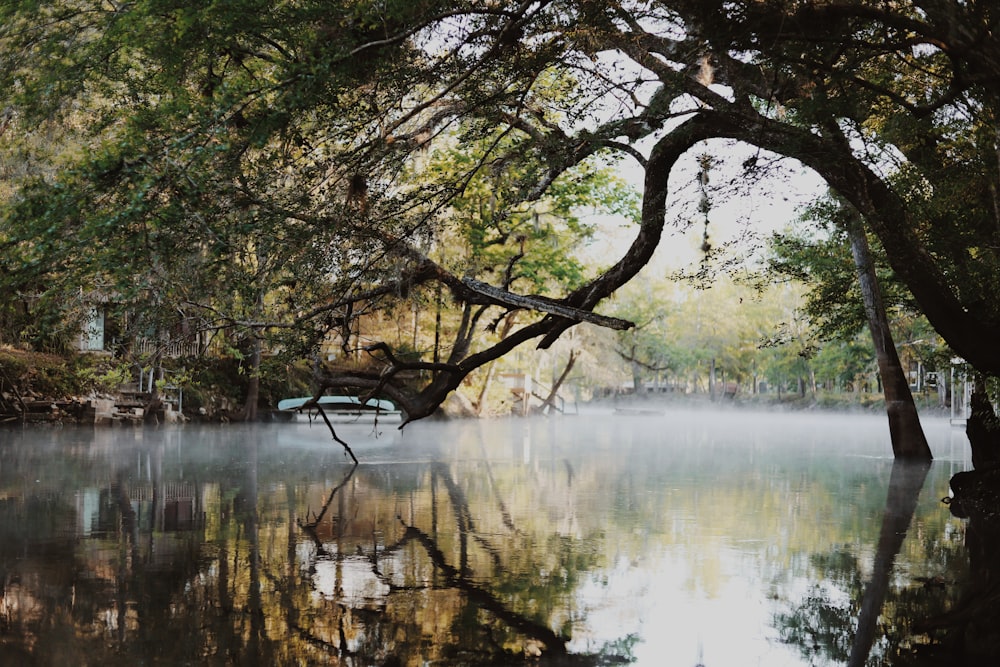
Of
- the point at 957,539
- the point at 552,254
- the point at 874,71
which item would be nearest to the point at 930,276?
the point at 874,71

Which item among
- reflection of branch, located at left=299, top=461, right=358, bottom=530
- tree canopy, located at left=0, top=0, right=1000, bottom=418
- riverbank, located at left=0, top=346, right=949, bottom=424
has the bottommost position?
reflection of branch, located at left=299, top=461, right=358, bottom=530

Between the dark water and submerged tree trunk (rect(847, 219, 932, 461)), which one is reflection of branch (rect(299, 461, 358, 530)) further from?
submerged tree trunk (rect(847, 219, 932, 461))

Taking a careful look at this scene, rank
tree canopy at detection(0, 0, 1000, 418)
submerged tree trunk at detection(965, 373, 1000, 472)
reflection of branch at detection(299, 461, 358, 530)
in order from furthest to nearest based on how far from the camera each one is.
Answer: submerged tree trunk at detection(965, 373, 1000, 472)
reflection of branch at detection(299, 461, 358, 530)
tree canopy at detection(0, 0, 1000, 418)

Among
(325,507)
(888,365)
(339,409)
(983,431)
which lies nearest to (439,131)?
(325,507)

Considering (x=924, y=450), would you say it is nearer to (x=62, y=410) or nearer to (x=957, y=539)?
(x=957, y=539)

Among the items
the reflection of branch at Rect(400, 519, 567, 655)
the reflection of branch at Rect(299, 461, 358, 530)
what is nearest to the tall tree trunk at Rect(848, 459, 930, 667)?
the reflection of branch at Rect(400, 519, 567, 655)

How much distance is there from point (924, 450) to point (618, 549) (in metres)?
15.6

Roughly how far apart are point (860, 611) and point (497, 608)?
2.91 meters

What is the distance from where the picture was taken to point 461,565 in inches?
366

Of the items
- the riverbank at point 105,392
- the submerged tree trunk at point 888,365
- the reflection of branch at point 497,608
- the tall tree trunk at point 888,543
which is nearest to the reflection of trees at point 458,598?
the reflection of branch at point 497,608

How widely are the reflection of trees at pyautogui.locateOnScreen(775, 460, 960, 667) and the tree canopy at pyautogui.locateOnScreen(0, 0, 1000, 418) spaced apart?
324cm

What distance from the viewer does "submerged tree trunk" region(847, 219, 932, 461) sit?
19609 millimetres

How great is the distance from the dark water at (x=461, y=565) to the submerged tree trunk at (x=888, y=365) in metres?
2.39

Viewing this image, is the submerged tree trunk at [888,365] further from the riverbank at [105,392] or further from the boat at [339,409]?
the boat at [339,409]
